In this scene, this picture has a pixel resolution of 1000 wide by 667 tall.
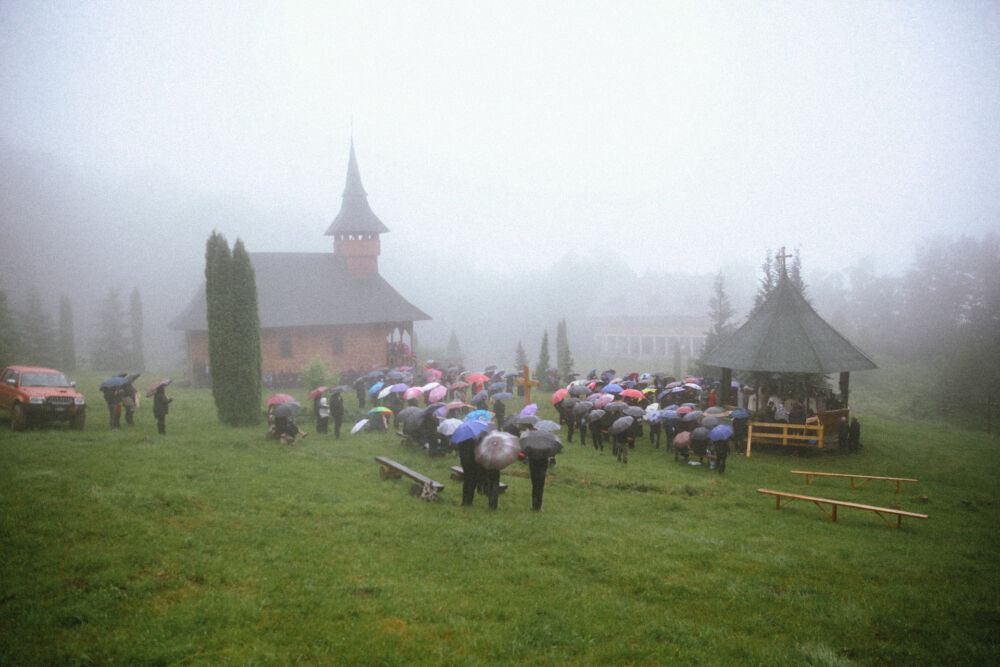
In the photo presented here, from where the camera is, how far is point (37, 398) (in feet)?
48.5

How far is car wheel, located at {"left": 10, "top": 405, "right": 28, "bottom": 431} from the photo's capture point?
48.0 ft

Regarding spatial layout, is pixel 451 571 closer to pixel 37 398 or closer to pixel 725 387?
pixel 37 398

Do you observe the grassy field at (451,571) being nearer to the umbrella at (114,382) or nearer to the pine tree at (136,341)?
the umbrella at (114,382)

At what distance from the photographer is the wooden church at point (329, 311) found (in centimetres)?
3391

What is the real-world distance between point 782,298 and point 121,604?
22.5m

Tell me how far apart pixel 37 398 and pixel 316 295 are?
2272cm

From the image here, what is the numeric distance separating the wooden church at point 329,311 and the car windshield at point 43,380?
51.3ft

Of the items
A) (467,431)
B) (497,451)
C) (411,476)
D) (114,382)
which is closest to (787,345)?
(497,451)

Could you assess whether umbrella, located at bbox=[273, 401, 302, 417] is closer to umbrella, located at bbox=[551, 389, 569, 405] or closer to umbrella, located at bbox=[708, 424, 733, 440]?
umbrella, located at bbox=[551, 389, 569, 405]

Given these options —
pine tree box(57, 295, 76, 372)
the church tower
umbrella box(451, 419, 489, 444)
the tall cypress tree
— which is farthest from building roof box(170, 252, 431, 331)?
umbrella box(451, 419, 489, 444)

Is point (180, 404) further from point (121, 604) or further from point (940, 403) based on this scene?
point (940, 403)

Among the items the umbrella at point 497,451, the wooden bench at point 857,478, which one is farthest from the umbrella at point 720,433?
the umbrella at point 497,451

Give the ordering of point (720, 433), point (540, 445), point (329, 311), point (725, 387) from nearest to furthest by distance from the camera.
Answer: point (540, 445), point (720, 433), point (725, 387), point (329, 311)

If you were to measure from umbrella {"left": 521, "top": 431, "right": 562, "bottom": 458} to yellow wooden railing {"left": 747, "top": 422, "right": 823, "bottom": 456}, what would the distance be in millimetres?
10884
